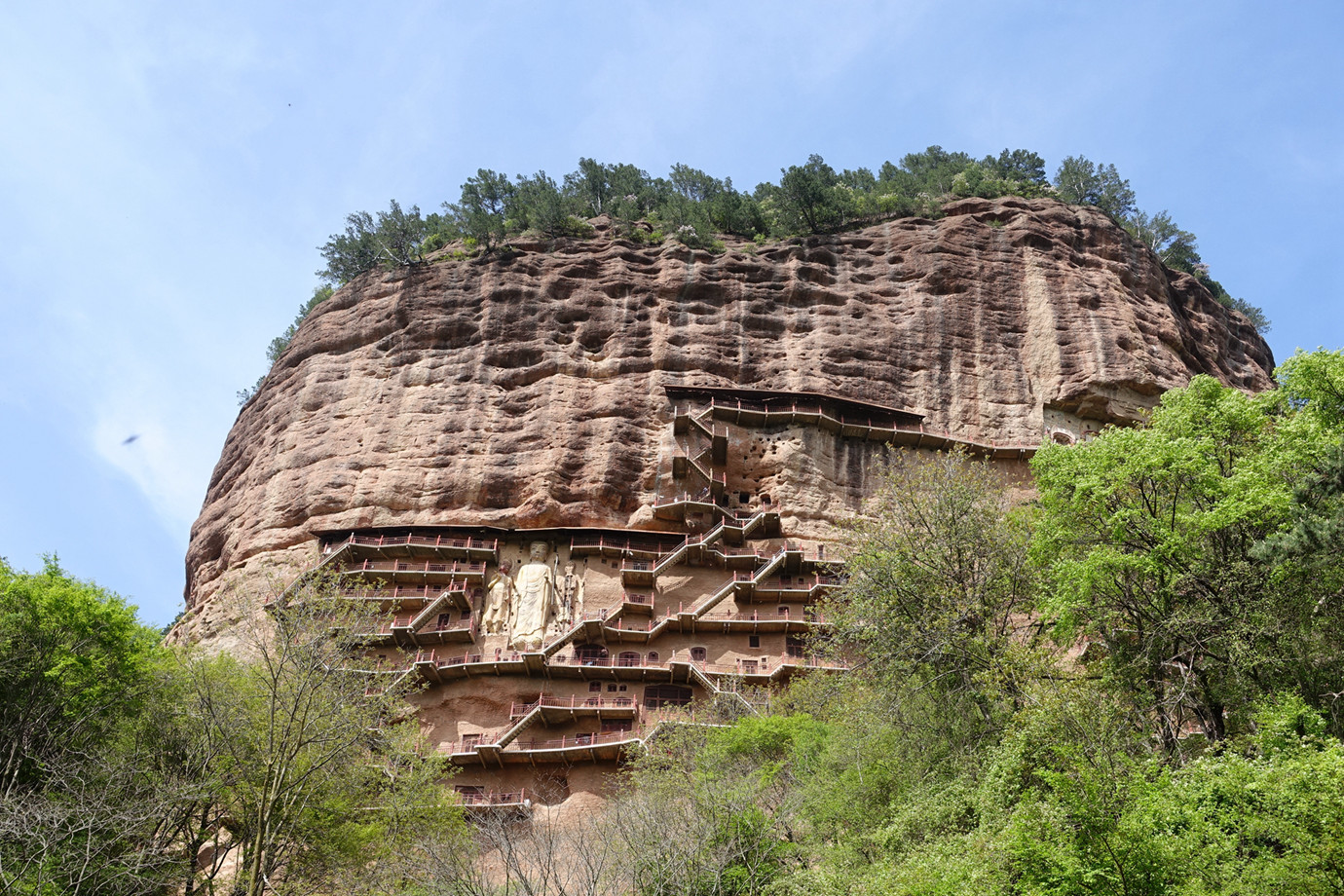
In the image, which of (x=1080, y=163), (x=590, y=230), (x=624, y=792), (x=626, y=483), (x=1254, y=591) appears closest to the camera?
(x=1254, y=591)

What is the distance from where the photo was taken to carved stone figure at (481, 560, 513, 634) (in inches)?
1326

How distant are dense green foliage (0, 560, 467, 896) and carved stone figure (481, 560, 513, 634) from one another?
9.53 metres

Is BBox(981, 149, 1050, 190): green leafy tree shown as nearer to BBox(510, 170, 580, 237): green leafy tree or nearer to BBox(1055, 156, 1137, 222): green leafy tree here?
BBox(1055, 156, 1137, 222): green leafy tree

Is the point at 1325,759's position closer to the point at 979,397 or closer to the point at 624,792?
the point at 624,792

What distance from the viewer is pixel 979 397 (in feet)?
132

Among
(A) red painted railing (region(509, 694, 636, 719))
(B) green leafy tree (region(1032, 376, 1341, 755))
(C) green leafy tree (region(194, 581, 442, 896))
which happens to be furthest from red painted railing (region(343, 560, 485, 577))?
(B) green leafy tree (region(1032, 376, 1341, 755))

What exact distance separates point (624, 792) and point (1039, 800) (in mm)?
13024

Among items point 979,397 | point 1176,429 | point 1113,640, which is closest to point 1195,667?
point 1113,640

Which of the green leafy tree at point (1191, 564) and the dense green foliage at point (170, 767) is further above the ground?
the green leafy tree at point (1191, 564)

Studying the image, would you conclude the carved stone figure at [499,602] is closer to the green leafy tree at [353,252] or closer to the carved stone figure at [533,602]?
the carved stone figure at [533,602]

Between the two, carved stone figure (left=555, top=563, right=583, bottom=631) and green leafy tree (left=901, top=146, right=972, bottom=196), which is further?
green leafy tree (left=901, top=146, right=972, bottom=196)

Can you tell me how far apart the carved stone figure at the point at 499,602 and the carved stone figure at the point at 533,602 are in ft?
0.69

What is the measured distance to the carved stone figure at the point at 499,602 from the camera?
33.7 metres

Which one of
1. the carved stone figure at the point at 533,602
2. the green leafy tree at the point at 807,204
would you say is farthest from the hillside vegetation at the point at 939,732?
the green leafy tree at the point at 807,204
